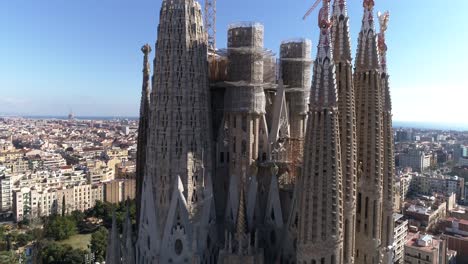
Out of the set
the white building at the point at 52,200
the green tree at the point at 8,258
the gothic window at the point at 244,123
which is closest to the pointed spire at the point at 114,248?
the gothic window at the point at 244,123

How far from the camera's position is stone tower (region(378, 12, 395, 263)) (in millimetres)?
16219

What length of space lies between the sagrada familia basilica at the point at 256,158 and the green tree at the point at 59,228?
3151cm

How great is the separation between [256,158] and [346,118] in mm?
5438

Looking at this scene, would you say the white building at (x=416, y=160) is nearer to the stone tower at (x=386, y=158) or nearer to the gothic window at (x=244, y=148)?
the stone tower at (x=386, y=158)

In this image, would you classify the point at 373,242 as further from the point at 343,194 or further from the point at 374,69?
the point at 374,69

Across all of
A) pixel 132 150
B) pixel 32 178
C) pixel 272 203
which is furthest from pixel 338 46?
pixel 132 150

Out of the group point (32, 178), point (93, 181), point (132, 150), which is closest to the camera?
point (32, 178)

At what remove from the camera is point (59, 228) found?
45.6 meters

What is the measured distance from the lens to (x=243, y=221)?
15.0 metres

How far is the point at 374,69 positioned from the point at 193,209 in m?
9.64

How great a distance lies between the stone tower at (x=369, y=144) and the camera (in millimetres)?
15641

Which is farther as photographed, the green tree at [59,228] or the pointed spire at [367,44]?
the green tree at [59,228]

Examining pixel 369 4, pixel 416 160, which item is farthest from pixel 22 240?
pixel 416 160

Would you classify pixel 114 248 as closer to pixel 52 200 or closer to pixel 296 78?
pixel 296 78
